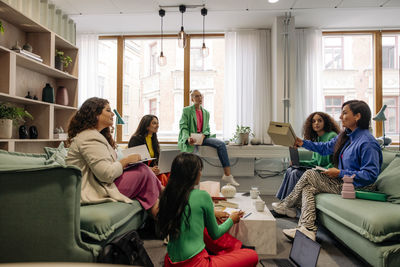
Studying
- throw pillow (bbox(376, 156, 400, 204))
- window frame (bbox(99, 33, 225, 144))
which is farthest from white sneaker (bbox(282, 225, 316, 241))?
window frame (bbox(99, 33, 225, 144))

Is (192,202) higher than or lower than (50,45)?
lower

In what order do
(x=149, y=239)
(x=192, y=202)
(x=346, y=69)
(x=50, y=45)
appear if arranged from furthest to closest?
(x=346, y=69)
(x=50, y=45)
(x=149, y=239)
(x=192, y=202)

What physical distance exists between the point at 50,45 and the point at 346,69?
4671mm

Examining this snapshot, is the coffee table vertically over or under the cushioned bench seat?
under

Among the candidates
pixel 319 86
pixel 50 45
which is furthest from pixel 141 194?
pixel 319 86

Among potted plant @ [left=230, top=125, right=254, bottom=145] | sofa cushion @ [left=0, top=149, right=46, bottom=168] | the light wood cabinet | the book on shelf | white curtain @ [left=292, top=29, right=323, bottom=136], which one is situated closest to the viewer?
sofa cushion @ [left=0, top=149, right=46, bottom=168]

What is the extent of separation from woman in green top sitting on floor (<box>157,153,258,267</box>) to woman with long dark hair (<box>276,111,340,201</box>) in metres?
1.59

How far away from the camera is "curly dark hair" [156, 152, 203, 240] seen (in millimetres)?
1224

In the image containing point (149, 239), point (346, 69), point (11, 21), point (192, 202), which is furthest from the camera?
point (346, 69)

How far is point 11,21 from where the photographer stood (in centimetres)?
288

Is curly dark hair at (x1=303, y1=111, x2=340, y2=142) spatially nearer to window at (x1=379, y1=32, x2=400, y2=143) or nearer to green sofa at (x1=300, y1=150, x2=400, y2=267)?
green sofa at (x1=300, y1=150, x2=400, y2=267)

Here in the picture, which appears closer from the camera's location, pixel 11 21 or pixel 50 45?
pixel 11 21

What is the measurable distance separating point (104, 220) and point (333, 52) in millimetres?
4702

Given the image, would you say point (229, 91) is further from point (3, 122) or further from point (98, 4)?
point (3, 122)
